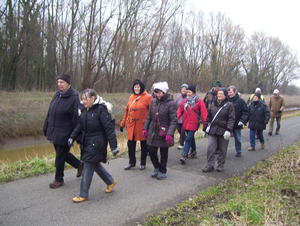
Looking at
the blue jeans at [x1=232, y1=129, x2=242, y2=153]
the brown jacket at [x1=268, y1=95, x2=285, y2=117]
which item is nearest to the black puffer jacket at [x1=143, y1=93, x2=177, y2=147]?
the blue jeans at [x1=232, y1=129, x2=242, y2=153]

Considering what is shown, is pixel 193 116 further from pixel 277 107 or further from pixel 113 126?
pixel 277 107

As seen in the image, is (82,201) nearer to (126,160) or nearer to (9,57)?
(126,160)

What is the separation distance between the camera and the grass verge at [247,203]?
3486 millimetres

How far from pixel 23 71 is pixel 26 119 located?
12797mm

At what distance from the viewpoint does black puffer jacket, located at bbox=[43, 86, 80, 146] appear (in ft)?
15.0

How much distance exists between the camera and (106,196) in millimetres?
4309

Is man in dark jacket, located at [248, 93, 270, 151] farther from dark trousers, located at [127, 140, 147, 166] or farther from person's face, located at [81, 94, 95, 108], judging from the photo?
person's face, located at [81, 94, 95, 108]

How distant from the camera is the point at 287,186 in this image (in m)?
4.75

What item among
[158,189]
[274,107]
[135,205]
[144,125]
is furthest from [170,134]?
[274,107]

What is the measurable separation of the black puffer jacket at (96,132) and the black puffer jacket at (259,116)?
18.0 ft

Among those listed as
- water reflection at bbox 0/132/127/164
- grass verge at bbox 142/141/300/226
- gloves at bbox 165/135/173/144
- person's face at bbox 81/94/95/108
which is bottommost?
water reflection at bbox 0/132/127/164

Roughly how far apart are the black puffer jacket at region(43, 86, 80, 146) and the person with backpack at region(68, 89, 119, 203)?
0.49 meters

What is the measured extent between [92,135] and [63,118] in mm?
831

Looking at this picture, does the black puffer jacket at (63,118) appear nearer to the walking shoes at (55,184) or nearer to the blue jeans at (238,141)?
the walking shoes at (55,184)
